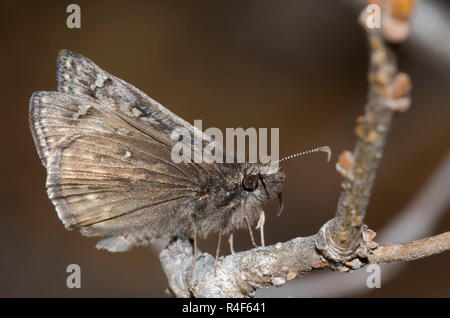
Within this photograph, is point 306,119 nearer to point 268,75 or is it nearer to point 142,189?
point 268,75

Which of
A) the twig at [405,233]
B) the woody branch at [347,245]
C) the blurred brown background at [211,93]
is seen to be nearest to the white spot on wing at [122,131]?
the woody branch at [347,245]

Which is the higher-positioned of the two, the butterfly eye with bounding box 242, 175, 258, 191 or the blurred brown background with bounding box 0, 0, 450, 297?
the blurred brown background with bounding box 0, 0, 450, 297

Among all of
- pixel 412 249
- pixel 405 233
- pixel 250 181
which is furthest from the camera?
pixel 405 233

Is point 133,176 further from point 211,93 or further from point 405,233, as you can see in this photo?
point 211,93

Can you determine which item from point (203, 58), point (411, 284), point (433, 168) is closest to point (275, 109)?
point (203, 58)

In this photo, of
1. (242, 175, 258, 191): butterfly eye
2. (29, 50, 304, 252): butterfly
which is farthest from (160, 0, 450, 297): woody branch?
(242, 175, 258, 191): butterfly eye

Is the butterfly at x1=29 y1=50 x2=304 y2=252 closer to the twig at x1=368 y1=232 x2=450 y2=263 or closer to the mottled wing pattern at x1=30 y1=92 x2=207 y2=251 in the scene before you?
the mottled wing pattern at x1=30 y1=92 x2=207 y2=251

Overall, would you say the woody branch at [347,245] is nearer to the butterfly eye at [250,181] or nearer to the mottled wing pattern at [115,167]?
the mottled wing pattern at [115,167]

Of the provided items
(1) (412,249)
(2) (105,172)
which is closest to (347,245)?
(1) (412,249)
